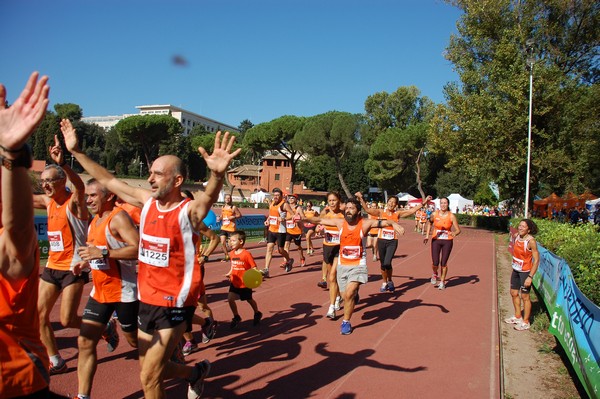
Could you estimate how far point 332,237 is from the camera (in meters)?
9.09

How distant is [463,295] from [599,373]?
6.61m

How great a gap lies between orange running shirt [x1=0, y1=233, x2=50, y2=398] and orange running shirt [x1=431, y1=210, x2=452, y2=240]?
374 inches

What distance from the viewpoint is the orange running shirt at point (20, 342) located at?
1.96 m

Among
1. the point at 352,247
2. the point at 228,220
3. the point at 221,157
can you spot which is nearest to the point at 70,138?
the point at 221,157


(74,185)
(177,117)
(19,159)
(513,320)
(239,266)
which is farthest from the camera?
(177,117)

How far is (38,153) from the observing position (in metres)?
74.8

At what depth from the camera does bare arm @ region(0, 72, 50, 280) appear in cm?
183

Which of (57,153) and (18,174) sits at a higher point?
(57,153)

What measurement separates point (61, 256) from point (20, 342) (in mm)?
3123

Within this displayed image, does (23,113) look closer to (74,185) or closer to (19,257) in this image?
(19,257)

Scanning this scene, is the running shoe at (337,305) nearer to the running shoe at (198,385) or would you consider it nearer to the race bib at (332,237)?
the race bib at (332,237)

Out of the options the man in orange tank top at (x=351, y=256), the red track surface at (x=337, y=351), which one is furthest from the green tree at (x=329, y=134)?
the man in orange tank top at (x=351, y=256)

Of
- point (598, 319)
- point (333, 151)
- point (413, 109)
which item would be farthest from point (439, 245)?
point (413, 109)

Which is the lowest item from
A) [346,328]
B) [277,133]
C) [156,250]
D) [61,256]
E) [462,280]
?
[462,280]
